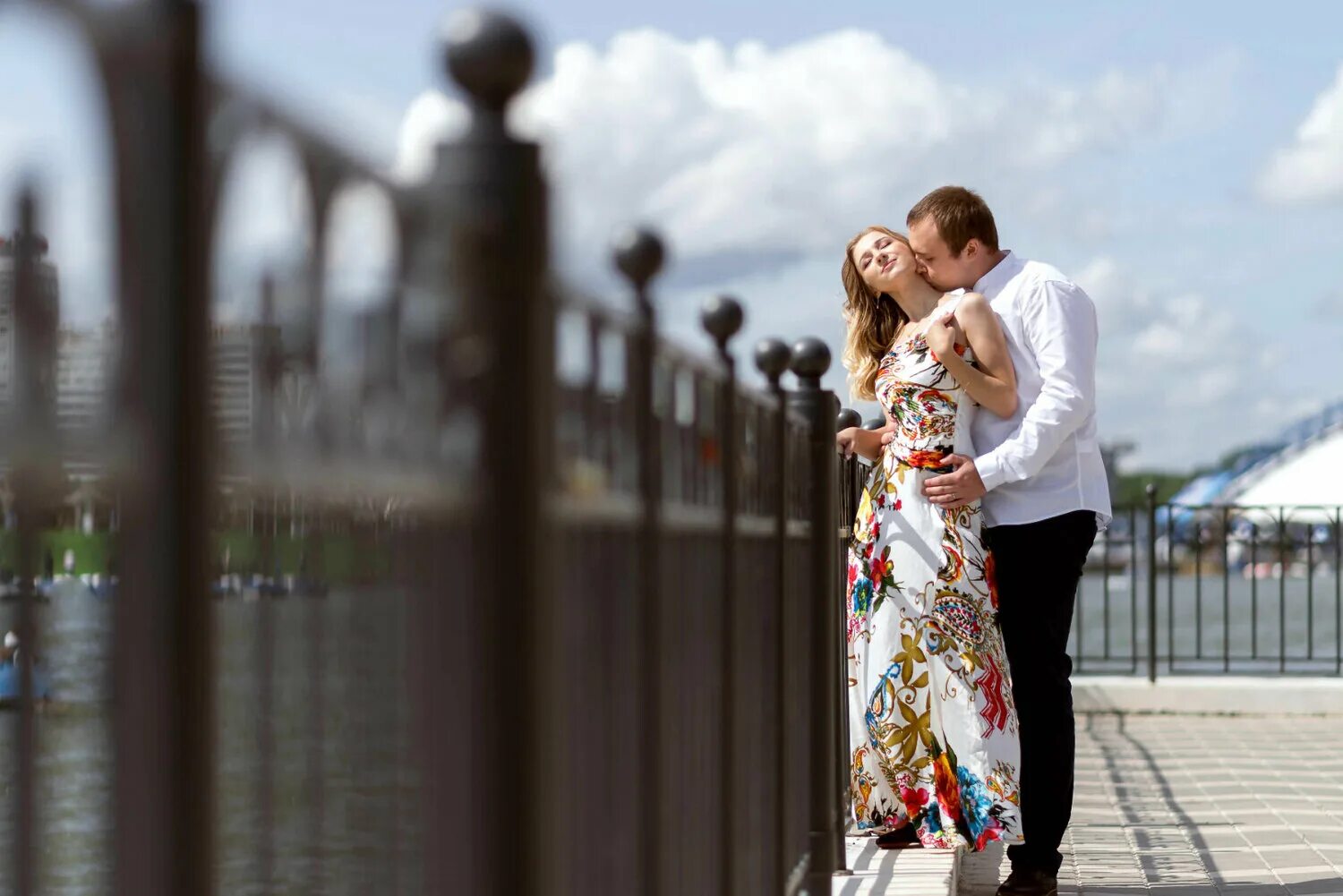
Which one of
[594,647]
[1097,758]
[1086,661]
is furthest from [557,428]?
[1086,661]

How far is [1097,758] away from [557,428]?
7.47 metres

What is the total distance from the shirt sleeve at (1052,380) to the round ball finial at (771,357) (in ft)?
3.68

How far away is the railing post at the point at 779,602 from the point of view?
277 centimetres

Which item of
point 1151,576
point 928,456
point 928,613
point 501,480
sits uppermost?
point 928,456

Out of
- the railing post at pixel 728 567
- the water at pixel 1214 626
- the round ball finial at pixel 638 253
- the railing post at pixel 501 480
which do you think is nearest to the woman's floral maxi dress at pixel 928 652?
the railing post at pixel 728 567

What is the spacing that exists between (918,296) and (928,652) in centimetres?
85

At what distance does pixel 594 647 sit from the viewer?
1.53 meters

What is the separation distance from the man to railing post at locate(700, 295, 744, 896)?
1669mm

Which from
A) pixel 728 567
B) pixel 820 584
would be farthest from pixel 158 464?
pixel 820 584

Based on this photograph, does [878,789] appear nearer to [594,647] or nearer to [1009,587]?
[1009,587]

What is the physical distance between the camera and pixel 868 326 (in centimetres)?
433

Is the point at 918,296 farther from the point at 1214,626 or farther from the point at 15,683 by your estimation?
the point at 1214,626

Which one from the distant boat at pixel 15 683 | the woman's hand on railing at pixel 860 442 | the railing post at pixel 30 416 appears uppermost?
the woman's hand on railing at pixel 860 442

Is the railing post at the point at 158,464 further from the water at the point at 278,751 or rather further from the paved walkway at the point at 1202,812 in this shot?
the paved walkway at the point at 1202,812
